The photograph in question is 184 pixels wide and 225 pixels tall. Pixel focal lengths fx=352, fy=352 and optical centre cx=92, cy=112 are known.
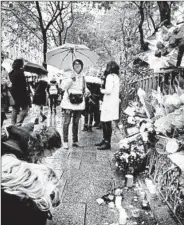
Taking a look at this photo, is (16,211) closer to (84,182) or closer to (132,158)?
A: (84,182)

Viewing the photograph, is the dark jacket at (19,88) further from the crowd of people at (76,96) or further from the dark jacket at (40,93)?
the dark jacket at (40,93)

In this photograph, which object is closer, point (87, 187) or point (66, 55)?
point (87, 187)

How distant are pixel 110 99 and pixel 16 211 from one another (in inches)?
191

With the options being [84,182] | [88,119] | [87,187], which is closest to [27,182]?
[87,187]

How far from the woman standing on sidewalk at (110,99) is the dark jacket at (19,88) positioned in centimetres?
228

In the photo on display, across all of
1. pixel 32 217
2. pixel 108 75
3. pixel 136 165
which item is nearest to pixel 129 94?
pixel 108 75

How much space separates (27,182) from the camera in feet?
8.71

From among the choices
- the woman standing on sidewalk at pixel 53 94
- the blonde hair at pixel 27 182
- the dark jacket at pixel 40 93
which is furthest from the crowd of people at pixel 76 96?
the woman standing on sidewalk at pixel 53 94

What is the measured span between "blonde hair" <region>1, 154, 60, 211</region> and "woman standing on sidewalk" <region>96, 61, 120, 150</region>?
4.43 metres

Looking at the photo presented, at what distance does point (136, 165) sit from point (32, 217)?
296 cm

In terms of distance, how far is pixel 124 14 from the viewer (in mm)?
17453

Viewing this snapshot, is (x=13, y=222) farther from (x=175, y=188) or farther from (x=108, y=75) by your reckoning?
(x=108, y=75)

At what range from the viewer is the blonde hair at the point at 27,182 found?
262 centimetres

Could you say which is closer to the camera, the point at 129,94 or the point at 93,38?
the point at 129,94
